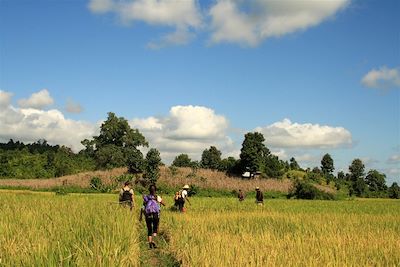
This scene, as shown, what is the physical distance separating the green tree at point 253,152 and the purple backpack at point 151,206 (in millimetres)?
49498

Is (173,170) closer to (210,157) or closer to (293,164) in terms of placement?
(293,164)

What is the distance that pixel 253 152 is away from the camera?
6353cm

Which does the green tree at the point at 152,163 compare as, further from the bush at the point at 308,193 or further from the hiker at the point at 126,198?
the hiker at the point at 126,198

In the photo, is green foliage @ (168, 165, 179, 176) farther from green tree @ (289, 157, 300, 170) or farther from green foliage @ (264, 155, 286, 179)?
green tree @ (289, 157, 300, 170)

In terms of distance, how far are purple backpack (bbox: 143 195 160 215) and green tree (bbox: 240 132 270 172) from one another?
49498 millimetres

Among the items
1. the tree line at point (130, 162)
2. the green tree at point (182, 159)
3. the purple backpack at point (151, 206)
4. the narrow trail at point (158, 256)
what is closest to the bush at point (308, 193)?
the tree line at point (130, 162)

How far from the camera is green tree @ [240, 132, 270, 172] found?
208 ft

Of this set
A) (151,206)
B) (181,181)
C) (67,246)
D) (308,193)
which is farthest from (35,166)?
(67,246)

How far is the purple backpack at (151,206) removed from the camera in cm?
1420

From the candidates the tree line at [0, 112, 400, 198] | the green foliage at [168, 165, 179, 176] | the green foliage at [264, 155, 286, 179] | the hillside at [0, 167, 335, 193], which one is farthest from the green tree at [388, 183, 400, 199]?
the green foliage at [168, 165, 179, 176]

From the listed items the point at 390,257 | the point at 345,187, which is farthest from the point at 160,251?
the point at 345,187

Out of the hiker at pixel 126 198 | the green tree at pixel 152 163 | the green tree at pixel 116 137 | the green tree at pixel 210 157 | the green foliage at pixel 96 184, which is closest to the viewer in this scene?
the hiker at pixel 126 198

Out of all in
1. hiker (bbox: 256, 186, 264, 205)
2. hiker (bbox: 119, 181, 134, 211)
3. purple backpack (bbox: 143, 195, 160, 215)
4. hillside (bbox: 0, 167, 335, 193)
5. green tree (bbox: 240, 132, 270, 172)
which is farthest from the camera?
green tree (bbox: 240, 132, 270, 172)

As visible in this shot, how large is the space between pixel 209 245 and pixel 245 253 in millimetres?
1318
